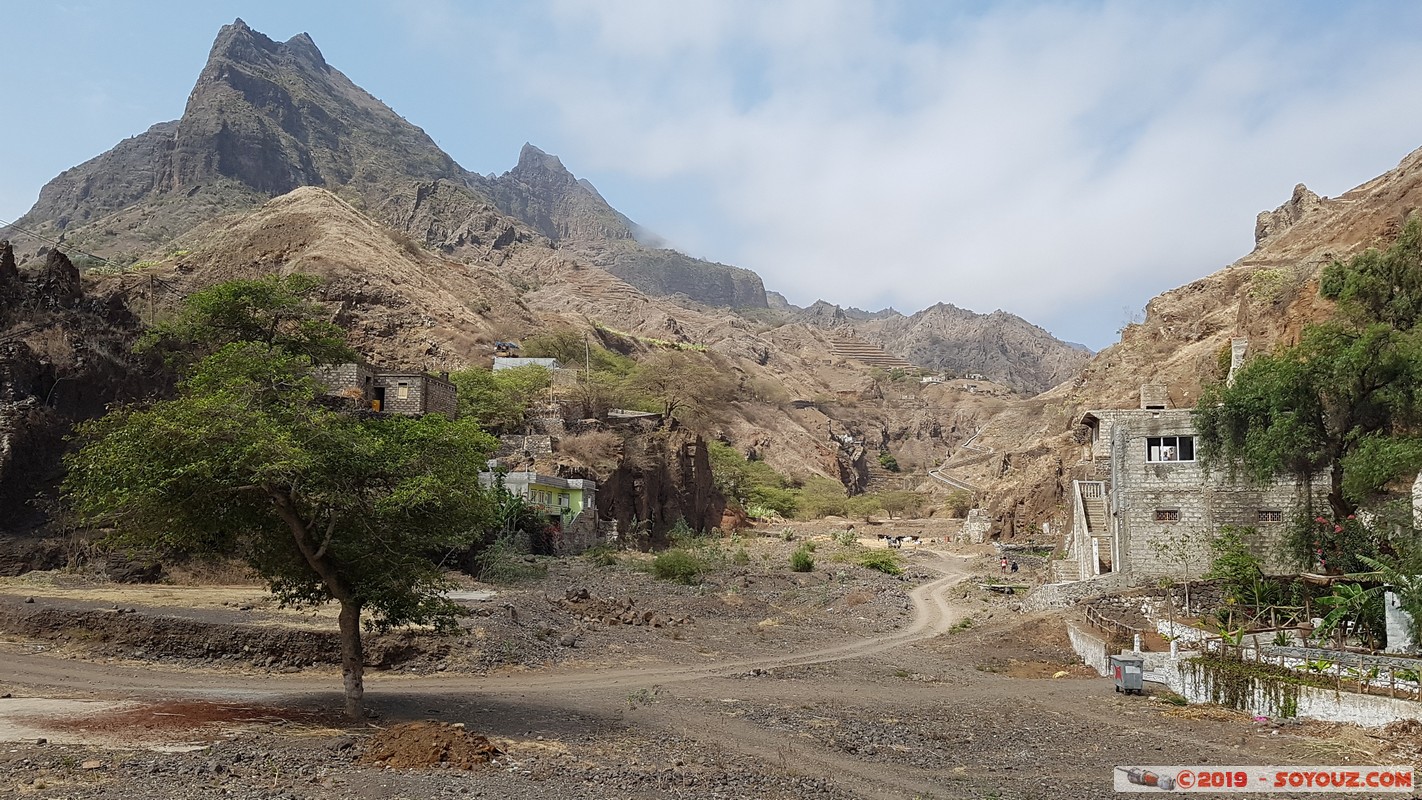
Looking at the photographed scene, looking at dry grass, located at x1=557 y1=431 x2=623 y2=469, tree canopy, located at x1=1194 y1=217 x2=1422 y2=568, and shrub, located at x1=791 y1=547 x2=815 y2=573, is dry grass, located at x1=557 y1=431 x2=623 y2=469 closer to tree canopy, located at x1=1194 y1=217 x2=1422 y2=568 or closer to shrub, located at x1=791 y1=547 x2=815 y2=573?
shrub, located at x1=791 y1=547 x2=815 y2=573

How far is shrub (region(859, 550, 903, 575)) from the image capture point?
46919mm

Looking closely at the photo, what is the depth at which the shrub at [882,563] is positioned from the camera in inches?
1847

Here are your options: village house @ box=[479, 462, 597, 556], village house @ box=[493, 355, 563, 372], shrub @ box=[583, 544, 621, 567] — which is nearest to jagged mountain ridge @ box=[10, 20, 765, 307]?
village house @ box=[493, 355, 563, 372]

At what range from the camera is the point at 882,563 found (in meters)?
47.8

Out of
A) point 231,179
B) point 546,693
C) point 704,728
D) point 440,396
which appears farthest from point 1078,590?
point 231,179

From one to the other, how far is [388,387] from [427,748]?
3602cm

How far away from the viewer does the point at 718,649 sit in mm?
25609

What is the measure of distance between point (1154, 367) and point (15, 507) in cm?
5809

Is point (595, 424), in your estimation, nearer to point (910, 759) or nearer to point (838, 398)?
point (910, 759)

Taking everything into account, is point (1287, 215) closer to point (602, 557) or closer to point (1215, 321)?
point (1215, 321)

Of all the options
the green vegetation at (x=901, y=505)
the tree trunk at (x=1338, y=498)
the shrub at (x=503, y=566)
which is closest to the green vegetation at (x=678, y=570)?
the shrub at (x=503, y=566)

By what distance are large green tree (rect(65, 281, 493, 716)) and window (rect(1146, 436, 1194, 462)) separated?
20.4 metres

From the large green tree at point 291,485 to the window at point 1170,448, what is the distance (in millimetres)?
20433

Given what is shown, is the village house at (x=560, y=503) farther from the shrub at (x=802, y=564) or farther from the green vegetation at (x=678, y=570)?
the shrub at (x=802, y=564)
